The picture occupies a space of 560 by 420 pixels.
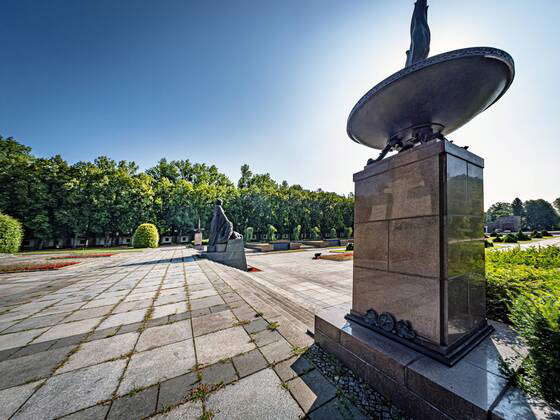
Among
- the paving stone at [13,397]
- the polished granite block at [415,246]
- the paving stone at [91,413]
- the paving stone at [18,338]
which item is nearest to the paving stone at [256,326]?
the paving stone at [91,413]

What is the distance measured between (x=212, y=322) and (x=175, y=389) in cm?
142

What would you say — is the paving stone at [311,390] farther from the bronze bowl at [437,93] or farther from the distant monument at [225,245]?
the distant monument at [225,245]

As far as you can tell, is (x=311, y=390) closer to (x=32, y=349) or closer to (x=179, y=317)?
(x=179, y=317)

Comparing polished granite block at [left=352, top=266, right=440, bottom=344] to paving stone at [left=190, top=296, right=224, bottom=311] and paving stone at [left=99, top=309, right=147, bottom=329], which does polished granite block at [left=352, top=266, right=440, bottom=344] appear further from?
paving stone at [left=99, top=309, right=147, bottom=329]

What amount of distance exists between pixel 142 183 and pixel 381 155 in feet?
119

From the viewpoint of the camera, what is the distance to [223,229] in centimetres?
1163

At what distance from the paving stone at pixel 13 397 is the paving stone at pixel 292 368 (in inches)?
90.2

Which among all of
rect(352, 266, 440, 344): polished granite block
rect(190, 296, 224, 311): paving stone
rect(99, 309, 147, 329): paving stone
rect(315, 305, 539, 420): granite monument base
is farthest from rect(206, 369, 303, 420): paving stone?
rect(99, 309, 147, 329): paving stone

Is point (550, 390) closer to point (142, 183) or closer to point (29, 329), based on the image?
point (29, 329)

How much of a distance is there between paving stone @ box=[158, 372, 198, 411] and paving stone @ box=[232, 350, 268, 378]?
1.48 feet

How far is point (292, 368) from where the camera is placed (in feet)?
7.47

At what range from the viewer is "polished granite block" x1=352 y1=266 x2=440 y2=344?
1.99m

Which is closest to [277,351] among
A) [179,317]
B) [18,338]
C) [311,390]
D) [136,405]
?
[311,390]

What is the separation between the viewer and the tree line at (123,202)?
2600cm
